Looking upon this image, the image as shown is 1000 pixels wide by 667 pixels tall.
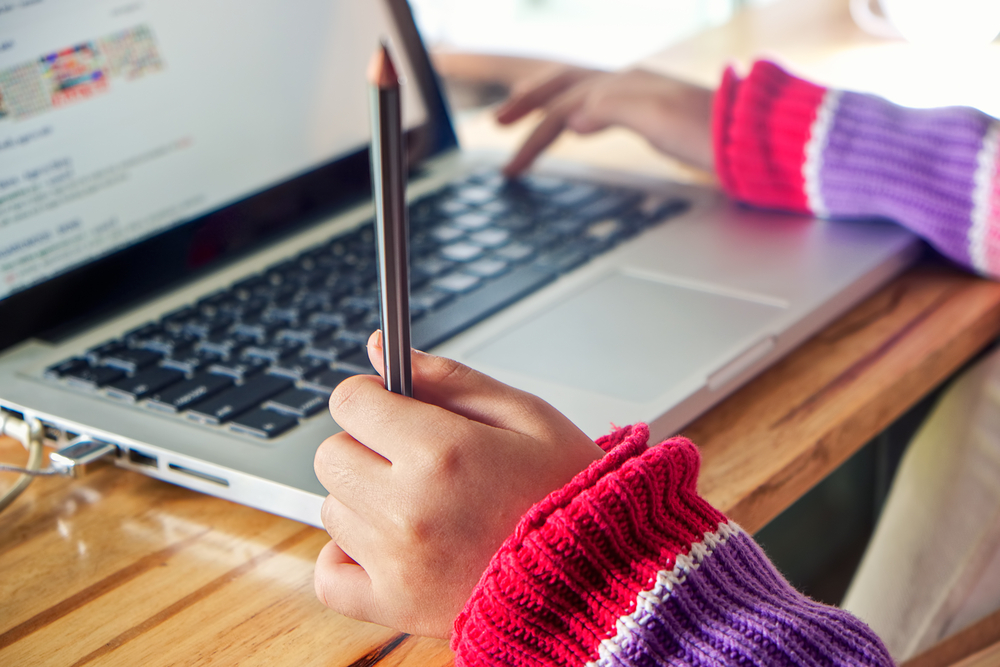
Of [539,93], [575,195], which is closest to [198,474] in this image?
[575,195]

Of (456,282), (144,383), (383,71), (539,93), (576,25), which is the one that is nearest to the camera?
(383,71)

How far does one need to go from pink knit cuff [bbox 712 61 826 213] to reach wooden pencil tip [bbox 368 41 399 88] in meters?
0.47

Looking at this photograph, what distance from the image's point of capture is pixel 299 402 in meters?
0.43

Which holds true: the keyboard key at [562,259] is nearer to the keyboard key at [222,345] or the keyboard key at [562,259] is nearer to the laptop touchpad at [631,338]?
the laptop touchpad at [631,338]

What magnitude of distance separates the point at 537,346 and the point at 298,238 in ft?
0.78

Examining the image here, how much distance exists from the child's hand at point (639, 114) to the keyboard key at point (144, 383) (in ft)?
1.16

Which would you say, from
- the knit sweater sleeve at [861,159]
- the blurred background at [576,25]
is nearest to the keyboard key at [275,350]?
the knit sweater sleeve at [861,159]

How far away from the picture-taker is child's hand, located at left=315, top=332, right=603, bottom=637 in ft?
1.03

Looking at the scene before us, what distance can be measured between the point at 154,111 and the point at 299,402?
25cm

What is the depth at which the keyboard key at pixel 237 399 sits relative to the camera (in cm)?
42

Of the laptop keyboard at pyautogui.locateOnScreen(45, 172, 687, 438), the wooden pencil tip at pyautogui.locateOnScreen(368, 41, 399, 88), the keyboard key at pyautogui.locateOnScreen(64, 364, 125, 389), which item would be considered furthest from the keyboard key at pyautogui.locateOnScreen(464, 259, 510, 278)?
the wooden pencil tip at pyautogui.locateOnScreen(368, 41, 399, 88)

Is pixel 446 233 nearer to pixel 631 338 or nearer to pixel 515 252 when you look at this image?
pixel 515 252

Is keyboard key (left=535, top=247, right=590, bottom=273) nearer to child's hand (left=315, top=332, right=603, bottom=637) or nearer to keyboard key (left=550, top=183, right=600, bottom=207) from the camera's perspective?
keyboard key (left=550, top=183, right=600, bottom=207)

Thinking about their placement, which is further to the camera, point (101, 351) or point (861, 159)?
point (861, 159)
